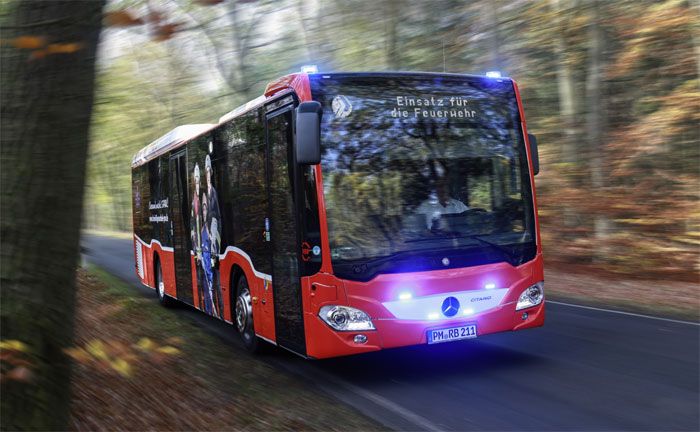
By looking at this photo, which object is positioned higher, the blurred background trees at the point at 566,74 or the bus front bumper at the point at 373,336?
the blurred background trees at the point at 566,74

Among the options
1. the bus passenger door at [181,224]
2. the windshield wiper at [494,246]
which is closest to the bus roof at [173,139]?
the bus passenger door at [181,224]

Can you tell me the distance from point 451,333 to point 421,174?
1621 millimetres

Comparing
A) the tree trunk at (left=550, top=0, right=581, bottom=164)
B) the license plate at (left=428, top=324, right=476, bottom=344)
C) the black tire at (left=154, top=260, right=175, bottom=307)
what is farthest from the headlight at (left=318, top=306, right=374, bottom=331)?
the tree trunk at (left=550, top=0, right=581, bottom=164)

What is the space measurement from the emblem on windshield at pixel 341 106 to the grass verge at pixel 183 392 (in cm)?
275

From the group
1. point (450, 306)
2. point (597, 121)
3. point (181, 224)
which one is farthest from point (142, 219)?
point (597, 121)

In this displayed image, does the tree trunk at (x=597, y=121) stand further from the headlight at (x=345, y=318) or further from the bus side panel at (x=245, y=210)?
the headlight at (x=345, y=318)

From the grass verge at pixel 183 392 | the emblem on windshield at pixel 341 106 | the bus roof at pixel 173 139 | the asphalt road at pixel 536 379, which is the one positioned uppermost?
the bus roof at pixel 173 139

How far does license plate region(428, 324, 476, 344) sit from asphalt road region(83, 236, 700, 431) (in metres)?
0.43

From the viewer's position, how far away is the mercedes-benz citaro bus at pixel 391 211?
682cm

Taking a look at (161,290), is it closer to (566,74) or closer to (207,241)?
(207,241)

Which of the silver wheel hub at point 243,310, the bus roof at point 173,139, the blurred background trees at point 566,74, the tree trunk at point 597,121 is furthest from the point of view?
the tree trunk at point 597,121

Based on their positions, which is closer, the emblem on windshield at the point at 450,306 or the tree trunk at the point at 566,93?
the emblem on windshield at the point at 450,306

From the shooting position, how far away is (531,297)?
7.52 meters

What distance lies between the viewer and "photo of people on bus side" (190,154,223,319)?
10.0m
